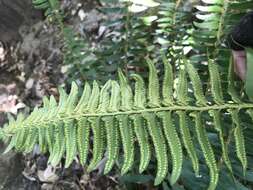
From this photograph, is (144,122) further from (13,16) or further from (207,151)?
(13,16)

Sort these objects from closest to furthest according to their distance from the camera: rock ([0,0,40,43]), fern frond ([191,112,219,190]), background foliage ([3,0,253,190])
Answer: fern frond ([191,112,219,190]) < background foliage ([3,0,253,190]) < rock ([0,0,40,43])

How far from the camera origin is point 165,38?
249 centimetres

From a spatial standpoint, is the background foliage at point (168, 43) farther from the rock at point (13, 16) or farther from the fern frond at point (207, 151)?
the rock at point (13, 16)

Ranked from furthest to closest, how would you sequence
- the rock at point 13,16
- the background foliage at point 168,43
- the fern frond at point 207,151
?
the rock at point 13,16, the background foliage at point 168,43, the fern frond at point 207,151

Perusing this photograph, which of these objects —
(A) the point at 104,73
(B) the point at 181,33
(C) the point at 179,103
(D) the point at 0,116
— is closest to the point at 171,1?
(B) the point at 181,33

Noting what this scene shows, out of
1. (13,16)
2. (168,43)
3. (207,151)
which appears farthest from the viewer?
(13,16)

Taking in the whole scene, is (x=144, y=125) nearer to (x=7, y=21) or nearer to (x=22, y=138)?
(x=22, y=138)

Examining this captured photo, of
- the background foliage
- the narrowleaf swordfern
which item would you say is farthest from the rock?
the narrowleaf swordfern

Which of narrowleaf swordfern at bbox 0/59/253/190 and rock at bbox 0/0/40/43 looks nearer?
narrowleaf swordfern at bbox 0/59/253/190

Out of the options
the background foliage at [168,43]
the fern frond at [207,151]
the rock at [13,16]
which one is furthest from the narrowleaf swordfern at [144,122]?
the rock at [13,16]

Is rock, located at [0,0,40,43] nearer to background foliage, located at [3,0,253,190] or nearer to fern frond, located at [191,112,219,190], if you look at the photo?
background foliage, located at [3,0,253,190]

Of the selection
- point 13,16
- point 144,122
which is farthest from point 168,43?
point 13,16

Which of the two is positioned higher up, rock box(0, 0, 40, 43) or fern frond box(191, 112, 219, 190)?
fern frond box(191, 112, 219, 190)


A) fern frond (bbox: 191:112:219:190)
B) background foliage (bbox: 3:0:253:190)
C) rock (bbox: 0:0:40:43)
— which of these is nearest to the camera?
fern frond (bbox: 191:112:219:190)
